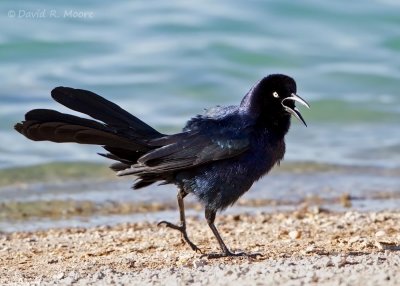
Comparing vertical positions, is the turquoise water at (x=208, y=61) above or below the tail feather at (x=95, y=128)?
above

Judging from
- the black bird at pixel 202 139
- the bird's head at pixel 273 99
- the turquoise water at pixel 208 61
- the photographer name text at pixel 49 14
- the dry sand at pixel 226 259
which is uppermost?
the photographer name text at pixel 49 14

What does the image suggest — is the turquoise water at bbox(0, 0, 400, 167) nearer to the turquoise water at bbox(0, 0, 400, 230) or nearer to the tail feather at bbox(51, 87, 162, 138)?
the turquoise water at bbox(0, 0, 400, 230)

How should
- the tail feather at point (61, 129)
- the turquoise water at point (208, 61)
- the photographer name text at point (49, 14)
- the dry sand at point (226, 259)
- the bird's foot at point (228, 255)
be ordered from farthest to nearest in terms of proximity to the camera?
the photographer name text at point (49, 14) < the turquoise water at point (208, 61) < the bird's foot at point (228, 255) < the tail feather at point (61, 129) < the dry sand at point (226, 259)

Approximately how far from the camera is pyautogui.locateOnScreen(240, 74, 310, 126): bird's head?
6.62m

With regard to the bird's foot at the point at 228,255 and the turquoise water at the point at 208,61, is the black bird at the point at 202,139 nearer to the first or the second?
the bird's foot at the point at 228,255

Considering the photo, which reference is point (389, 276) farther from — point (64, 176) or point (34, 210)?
point (64, 176)

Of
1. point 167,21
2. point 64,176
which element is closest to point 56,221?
point 64,176

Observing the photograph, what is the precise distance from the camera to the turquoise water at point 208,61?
1284 centimetres

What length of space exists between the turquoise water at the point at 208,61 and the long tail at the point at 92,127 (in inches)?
183

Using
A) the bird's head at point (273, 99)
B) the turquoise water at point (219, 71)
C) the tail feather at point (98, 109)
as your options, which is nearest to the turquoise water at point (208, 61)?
the turquoise water at point (219, 71)

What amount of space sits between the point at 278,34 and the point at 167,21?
1.81 m

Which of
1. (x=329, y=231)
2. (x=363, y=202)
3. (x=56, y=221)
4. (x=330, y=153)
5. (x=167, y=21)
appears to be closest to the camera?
(x=329, y=231)

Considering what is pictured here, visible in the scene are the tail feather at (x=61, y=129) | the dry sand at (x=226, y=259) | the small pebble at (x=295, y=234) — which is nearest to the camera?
the dry sand at (x=226, y=259)

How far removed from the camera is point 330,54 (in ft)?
57.7
